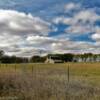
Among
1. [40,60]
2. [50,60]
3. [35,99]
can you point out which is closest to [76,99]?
[35,99]

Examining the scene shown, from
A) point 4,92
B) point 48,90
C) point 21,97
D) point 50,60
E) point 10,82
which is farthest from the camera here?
point 50,60

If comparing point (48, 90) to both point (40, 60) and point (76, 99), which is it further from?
point (40, 60)

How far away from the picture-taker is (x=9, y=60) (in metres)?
111

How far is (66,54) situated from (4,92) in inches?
5572

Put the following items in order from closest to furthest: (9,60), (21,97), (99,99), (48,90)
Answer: (99,99)
(21,97)
(48,90)
(9,60)

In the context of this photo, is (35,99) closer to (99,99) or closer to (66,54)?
(99,99)

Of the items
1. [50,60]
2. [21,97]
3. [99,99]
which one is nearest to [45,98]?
[21,97]

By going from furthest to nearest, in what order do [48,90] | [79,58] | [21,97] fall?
[79,58]
[48,90]
[21,97]

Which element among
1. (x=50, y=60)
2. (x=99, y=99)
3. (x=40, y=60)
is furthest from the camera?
(x=40, y=60)

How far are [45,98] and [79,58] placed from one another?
149759 mm

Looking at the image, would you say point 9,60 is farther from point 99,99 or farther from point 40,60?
point 99,99

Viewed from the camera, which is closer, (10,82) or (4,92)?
(4,92)

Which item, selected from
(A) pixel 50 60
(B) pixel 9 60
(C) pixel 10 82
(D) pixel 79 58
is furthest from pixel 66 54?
(C) pixel 10 82

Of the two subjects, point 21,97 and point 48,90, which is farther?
point 48,90
